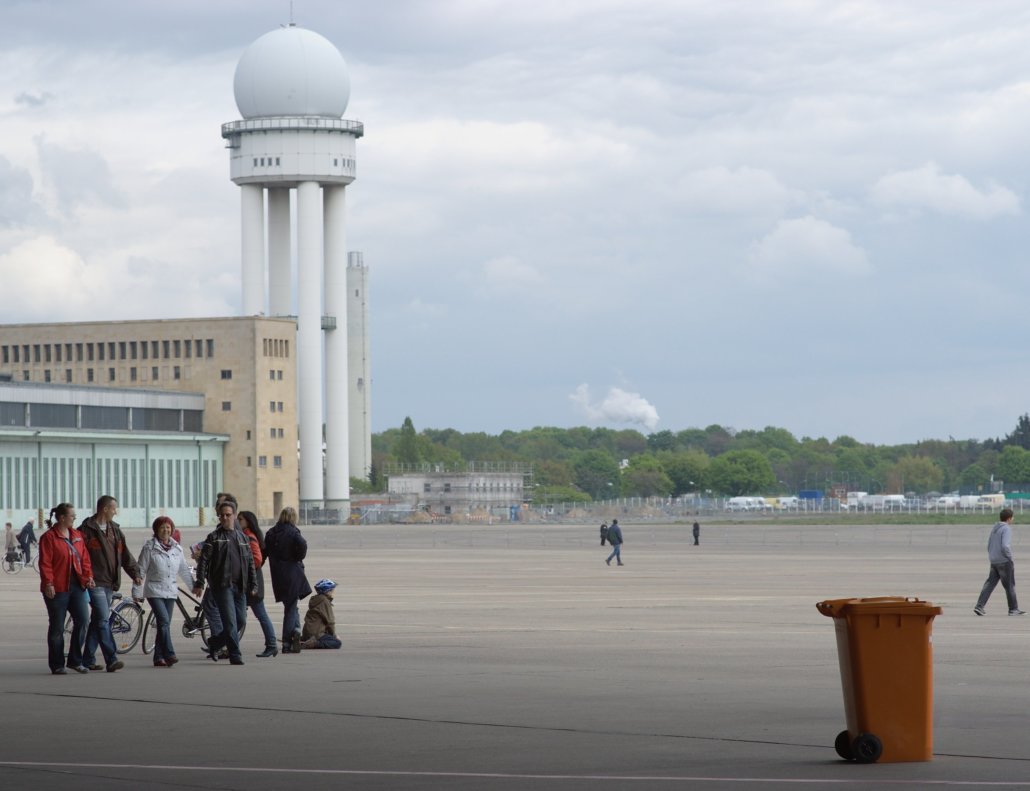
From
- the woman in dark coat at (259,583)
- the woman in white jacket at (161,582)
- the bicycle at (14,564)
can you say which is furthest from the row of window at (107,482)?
the woman in white jacket at (161,582)

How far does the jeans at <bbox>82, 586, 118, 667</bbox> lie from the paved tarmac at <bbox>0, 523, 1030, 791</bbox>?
1.05 feet

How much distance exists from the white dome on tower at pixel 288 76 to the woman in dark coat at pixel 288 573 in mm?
110660

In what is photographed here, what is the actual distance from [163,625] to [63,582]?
1.36 meters

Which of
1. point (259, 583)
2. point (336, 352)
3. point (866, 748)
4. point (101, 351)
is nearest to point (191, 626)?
point (259, 583)

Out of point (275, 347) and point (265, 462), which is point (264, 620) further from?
point (275, 347)

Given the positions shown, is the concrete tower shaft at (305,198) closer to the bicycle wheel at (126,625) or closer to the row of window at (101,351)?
the row of window at (101,351)

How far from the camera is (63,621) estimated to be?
63.2 ft

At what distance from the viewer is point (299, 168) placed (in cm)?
13100

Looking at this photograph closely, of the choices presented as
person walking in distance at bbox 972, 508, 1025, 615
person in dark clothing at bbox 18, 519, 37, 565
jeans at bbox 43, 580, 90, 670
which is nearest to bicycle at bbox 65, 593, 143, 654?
jeans at bbox 43, 580, 90, 670

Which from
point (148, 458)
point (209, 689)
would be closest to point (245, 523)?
point (209, 689)

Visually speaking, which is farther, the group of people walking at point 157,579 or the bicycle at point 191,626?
the bicycle at point 191,626

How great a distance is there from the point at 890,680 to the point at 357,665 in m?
9.06

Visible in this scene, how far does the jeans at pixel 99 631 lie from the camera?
770 inches

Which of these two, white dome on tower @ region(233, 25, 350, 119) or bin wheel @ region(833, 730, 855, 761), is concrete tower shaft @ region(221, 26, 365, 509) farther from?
bin wheel @ region(833, 730, 855, 761)
